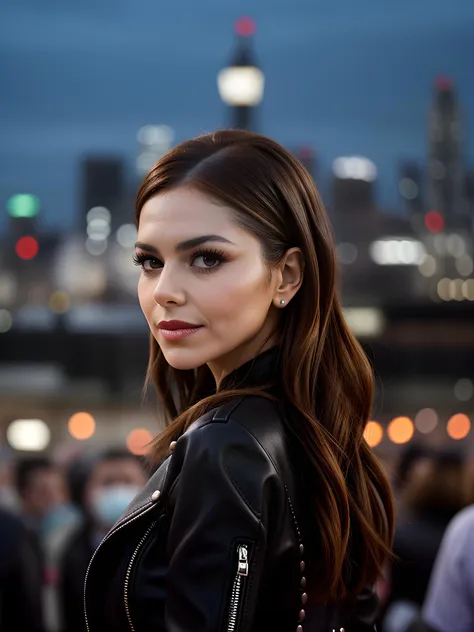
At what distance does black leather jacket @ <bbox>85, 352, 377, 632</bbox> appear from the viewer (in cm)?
138

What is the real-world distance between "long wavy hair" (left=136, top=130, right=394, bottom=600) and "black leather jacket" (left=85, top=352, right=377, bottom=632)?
47 mm

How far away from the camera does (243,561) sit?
1382 mm

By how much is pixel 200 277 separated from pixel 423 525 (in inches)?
127

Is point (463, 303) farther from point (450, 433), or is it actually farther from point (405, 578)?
point (405, 578)

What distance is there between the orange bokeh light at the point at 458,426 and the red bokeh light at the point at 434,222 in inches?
1576

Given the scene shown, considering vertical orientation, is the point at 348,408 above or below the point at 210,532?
above

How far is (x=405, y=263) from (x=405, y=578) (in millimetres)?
69190

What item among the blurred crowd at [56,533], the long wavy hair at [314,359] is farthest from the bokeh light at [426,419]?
the long wavy hair at [314,359]

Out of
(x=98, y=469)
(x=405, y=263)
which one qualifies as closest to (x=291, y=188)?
(x=98, y=469)

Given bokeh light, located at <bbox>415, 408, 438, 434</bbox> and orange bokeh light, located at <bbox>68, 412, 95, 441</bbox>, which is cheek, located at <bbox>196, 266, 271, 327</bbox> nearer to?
orange bokeh light, located at <bbox>68, 412, 95, 441</bbox>

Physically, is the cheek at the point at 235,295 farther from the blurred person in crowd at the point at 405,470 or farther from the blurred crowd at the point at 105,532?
the blurred person in crowd at the point at 405,470

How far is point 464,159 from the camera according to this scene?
3356 inches

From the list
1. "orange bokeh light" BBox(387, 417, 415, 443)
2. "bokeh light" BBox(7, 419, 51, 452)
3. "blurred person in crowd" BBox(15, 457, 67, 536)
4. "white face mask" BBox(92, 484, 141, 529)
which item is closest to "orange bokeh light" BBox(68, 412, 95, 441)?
"bokeh light" BBox(7, 419, 51, 452)

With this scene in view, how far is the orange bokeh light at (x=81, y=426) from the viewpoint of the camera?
1107 inches
